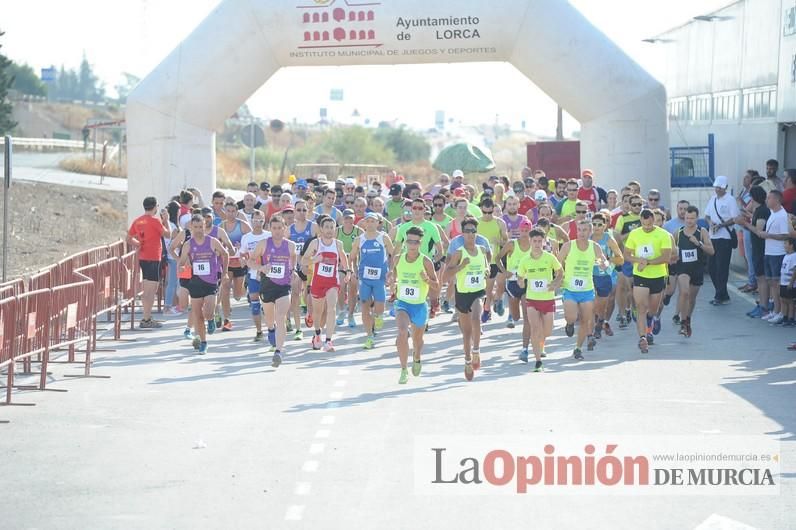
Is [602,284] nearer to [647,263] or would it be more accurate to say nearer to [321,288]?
[647,263]

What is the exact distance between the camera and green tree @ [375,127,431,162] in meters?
108

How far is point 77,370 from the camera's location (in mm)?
15836

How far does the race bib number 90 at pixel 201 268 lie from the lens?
16922 mm

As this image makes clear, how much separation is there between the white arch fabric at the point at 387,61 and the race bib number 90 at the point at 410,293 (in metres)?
9.95

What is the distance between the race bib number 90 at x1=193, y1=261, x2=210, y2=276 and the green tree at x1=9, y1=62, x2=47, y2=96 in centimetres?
10635

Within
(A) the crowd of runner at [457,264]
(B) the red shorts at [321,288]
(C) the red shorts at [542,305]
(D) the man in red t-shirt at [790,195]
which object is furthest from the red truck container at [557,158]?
(C) the red shorts at [542,305]

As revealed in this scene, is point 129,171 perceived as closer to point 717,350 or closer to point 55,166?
point 717,350

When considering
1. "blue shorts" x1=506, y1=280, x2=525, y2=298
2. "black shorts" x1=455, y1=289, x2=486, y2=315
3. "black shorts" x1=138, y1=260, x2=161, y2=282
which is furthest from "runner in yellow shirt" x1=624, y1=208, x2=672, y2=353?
"black shorts" x1=138, y1=260, x2=161, y2=282

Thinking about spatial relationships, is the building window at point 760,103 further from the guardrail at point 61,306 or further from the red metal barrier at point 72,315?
the red metal barrier at point 72,315

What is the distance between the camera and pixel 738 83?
90.9 feet

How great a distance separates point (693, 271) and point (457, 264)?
441cm

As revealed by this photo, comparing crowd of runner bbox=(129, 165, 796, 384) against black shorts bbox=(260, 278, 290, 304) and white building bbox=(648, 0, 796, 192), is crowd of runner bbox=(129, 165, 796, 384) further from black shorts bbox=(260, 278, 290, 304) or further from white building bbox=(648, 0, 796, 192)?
white building bbox=(648, 0, 796, 192)

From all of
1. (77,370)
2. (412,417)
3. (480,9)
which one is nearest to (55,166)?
(480,9)

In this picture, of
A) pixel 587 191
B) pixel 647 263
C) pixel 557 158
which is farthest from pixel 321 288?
pixel 557 158
